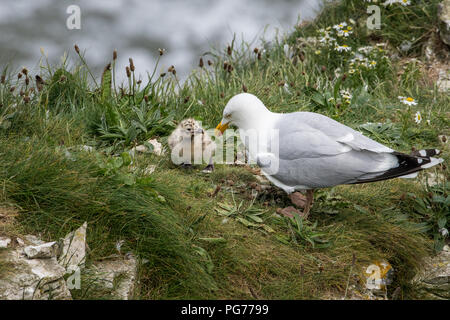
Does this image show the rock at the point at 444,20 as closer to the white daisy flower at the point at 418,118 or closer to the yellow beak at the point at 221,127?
the white daisy flower at the point at 418,118

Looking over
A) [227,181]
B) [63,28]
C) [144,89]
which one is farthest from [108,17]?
[227,181]

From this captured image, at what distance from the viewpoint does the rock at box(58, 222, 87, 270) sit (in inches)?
115

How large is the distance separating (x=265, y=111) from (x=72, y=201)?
A: 1554mm

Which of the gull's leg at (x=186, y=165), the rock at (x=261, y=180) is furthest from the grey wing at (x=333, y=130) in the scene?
the gull's leg at (x=186, y=165)

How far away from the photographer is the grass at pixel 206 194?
10.4ft

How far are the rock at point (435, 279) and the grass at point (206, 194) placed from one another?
8 cm

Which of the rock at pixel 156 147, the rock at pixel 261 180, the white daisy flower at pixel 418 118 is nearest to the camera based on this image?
the rock at pixel 261 180

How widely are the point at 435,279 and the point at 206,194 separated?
5.58ft

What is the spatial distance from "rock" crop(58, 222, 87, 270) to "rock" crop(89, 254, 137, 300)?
10 cm

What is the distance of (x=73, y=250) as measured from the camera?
9.80 ft

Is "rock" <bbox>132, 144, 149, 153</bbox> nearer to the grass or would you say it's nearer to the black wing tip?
the grass

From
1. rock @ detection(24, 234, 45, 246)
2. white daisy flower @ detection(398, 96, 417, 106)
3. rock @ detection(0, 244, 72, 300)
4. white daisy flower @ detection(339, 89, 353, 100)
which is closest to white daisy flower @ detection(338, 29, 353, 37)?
white daisy flower @ detection(339, 89, 353, 100)

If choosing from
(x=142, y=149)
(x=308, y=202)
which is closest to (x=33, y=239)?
(x=142, y=149)

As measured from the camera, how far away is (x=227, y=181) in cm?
416
